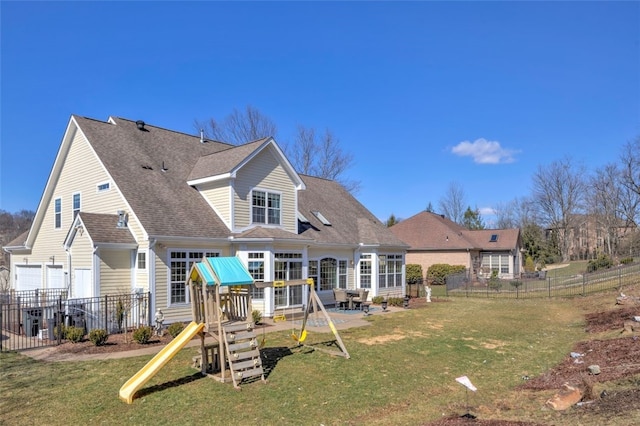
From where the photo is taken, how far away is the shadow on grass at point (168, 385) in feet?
27.9

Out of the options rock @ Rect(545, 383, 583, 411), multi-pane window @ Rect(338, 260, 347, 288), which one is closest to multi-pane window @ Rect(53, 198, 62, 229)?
multi-pane window @ Rect(338, 260, 347, 288)

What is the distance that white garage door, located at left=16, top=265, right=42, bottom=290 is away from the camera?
21.3 metres

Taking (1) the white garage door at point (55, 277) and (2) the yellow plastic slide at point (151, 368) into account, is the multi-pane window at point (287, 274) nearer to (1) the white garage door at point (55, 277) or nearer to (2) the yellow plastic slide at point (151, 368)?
(2) the yellow plastic slide at point (151, 368)

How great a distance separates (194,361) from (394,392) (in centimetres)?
469

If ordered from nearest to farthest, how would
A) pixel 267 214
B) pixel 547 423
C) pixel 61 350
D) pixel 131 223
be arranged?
pixel 547 423 < pixel 61 350 < pixel 131 223 < pixel 267 214

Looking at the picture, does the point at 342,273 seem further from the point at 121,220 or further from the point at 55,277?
the point at 55,277

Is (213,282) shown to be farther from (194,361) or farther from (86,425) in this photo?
(86,425)

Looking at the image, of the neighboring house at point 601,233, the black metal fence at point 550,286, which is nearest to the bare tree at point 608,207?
the neighboring house at point 601,233

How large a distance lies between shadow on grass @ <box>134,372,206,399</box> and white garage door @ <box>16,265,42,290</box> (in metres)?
15.2

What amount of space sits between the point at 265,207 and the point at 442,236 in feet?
79.4

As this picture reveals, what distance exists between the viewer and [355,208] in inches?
1136

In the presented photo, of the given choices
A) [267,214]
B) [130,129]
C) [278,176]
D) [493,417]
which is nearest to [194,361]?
[493,417]

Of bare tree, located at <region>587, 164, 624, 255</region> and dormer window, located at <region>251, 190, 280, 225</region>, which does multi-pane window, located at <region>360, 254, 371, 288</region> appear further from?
bare tree, located at <region>587, 164, 624, 255</region>

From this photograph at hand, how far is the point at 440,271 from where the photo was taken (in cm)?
3712
